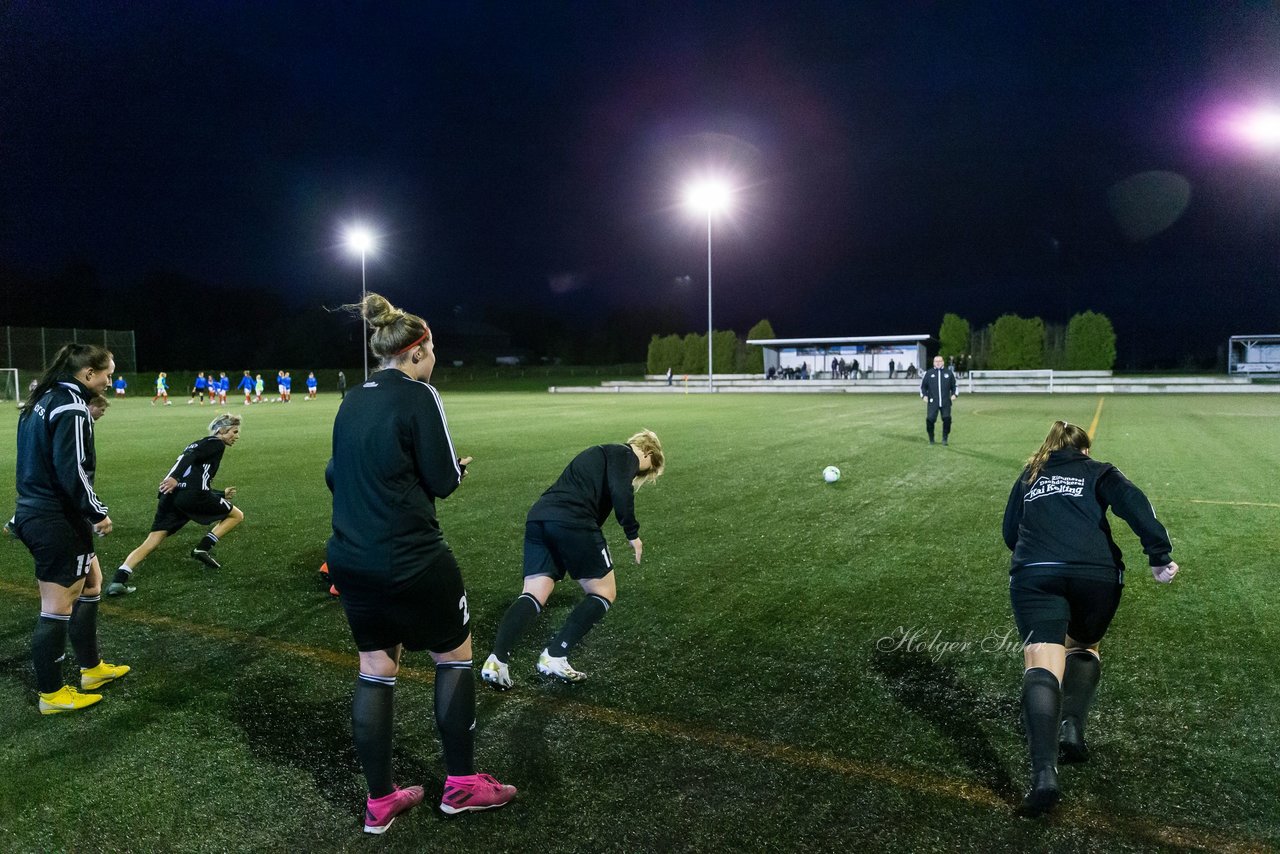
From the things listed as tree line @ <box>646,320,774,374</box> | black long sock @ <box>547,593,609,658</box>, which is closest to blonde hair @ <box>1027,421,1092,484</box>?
black long sock @ <box>547,593,609,658</box>

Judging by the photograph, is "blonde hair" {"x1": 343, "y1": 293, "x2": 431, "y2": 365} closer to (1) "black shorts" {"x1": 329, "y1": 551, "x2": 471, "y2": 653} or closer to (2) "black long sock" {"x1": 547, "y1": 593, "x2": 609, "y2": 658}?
(1) "black shorts" {"x1": 329, "y1": 551, "x2": 471, "y2": 653}

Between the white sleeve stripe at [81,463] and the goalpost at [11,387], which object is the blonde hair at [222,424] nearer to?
the white sleeve stripe at [81,463]

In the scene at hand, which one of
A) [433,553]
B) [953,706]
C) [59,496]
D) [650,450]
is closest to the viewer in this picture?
[433,553]

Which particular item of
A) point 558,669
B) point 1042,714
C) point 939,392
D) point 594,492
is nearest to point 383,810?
point 558,669

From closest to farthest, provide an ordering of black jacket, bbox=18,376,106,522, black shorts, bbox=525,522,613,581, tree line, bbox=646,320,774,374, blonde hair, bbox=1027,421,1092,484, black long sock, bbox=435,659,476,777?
black long sock, bbox=435,659,476,777, blonde hair, bbox=1027,421,1092,484, black jacket, bbox=18,376,106,522, black shorts, bbox=525,522,613,581, tree line, bbox=646,320,774,374

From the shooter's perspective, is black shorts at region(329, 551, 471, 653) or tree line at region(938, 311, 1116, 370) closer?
black shorts at region(329, 551, 471, 653)

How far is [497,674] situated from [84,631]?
2.34 metres

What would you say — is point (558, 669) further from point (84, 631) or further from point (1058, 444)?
point (1058, 444)

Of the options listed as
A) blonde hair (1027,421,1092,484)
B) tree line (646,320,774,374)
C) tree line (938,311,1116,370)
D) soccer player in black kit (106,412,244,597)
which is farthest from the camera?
tree line (646,320,774,374)

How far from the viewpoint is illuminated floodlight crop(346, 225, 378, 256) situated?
157 feet

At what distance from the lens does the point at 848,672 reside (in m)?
4.77

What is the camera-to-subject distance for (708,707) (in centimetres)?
428

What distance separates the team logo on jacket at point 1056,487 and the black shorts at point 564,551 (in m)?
2.24

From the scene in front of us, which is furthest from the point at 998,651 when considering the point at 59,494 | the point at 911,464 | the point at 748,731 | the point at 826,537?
the point at 911,464
